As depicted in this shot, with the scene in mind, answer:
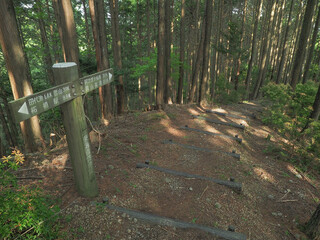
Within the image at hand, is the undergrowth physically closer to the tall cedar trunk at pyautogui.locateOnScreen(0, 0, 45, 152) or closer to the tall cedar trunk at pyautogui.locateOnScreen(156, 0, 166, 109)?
the tall cedar trunk at pyautogui.locateOnScreen(156, 0, 166, 109)

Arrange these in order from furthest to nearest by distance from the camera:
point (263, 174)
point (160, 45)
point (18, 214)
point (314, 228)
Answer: point (160, 45)
point (263, 174)
point (314, 228)
point (18, 214)

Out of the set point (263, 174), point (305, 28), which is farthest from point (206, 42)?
point (263, 174)

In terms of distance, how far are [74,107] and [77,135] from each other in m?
0.49

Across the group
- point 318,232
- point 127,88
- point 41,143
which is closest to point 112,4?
point 127,88

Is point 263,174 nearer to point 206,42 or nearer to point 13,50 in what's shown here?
point 13,50

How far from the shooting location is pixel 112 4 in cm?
1310

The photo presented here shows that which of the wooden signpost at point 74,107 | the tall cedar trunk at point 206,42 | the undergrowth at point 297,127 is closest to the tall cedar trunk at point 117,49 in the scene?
the tall cedar trunk at point 206,42

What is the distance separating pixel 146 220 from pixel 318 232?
3.51 m

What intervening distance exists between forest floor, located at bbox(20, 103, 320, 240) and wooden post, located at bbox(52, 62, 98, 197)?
1.05 ft

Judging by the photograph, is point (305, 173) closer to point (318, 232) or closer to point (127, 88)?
point (318, 232)

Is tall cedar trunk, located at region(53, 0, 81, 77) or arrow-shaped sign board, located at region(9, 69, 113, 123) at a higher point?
tall cedar trunk, located at region(53, 0, 81, 77)

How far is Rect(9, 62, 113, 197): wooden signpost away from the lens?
8.76 feet

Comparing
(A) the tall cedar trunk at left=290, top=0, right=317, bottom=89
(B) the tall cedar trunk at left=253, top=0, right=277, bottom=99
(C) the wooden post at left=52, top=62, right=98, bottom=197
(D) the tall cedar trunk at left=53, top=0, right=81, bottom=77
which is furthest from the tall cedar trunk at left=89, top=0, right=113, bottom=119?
(B) the tall cedar trunk at left=253, top=0, right=277, bottom=99

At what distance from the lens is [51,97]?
2.80 meters
